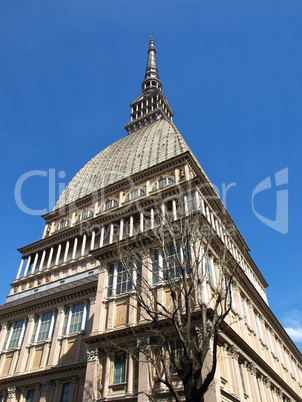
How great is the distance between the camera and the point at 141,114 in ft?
280

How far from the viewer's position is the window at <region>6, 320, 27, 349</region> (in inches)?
1356

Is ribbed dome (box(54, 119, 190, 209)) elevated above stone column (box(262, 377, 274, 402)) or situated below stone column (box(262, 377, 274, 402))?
above

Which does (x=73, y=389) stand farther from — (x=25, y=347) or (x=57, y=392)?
(x=25, y=347)

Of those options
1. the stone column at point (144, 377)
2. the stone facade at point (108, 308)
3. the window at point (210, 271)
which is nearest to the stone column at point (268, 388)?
the stone facade at point (108, 308)

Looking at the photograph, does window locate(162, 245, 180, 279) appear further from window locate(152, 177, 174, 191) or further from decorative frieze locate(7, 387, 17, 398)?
window locate(152, 177, 174, 191)

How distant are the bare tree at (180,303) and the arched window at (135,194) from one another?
2008 centimetres

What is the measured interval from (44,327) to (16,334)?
4.11 meters

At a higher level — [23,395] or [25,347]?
[25,347]

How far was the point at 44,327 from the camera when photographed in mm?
33406

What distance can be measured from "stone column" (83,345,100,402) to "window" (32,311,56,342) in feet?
32.8

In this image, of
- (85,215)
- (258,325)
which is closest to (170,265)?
(258,325)

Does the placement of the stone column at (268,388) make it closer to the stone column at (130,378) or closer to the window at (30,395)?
the stone column at (130,378)

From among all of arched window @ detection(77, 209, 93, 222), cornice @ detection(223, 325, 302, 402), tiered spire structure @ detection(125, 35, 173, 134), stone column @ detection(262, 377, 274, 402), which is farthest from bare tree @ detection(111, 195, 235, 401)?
tiered spire structure @ detection(125, 35, 173, 134)

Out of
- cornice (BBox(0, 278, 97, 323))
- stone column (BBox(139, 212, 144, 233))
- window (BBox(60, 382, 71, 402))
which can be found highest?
stone column (BBox(139, 212, 144, 233))
